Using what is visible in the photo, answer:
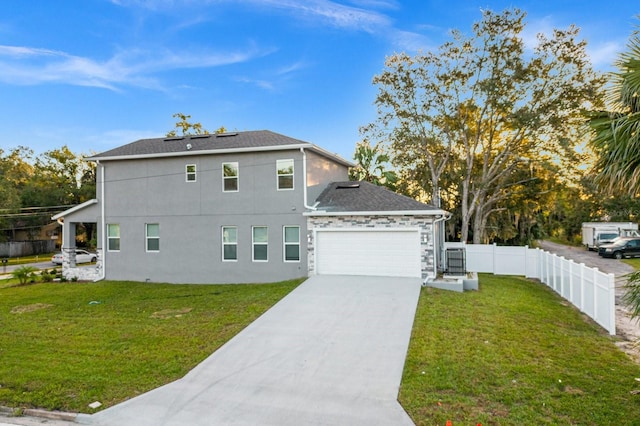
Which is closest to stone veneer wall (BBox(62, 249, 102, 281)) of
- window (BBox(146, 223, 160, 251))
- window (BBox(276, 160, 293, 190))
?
window (BBox(146, 223, 160, 251))

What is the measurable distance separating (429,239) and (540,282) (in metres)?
Result: 6.44

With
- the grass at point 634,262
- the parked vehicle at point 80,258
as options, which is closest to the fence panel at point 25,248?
the parked vehicle at point 80,258

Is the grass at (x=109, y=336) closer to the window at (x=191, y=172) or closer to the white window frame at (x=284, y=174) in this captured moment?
the white window frame at (x=284, y=174)

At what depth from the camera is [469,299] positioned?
422 inches

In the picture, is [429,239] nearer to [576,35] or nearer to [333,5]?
[333,5]

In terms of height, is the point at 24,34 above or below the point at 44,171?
above

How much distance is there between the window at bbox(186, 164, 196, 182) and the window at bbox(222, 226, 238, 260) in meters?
2.43

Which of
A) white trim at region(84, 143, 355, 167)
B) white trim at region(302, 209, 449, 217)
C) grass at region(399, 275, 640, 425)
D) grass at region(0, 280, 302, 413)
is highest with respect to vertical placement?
white trim at region(84, 143, 355, 167)

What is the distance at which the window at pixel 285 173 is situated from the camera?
14.0 metres

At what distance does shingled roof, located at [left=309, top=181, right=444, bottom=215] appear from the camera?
1287 centimetres

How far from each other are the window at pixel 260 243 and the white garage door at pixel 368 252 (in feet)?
6.61

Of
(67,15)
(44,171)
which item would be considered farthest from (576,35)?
(44,171)

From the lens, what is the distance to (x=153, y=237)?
615 inches

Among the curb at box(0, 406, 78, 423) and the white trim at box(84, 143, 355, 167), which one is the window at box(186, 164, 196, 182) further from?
the curb at box(0, 406, 78, 423)
